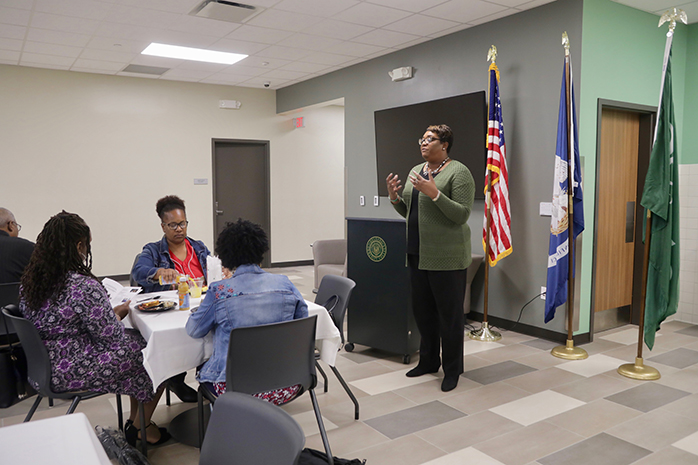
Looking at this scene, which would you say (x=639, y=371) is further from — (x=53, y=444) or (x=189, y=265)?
(x=53, y=444)

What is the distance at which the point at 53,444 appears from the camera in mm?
1332

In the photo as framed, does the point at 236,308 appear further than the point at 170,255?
No

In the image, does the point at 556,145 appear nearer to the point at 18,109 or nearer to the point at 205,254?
the point at 205,254

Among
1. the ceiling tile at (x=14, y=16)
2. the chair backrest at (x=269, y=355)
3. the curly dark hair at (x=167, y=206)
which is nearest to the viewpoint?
the chair backrest at (x=269, y=355)

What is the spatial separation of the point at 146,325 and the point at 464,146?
371 centimetres

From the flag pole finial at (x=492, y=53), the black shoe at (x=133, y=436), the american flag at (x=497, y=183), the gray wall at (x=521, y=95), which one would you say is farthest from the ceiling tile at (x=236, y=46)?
the black shoe at (x=133, y=436)

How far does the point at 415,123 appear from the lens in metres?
5.86

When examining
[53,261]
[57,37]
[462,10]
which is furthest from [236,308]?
[57,37]

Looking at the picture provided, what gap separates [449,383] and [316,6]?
329 cm

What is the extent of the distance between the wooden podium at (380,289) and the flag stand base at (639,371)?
59.1 inches

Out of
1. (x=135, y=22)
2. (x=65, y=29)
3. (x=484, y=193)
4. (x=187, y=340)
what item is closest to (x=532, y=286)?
(x=484, y=193)

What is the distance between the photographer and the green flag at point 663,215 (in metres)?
3.68

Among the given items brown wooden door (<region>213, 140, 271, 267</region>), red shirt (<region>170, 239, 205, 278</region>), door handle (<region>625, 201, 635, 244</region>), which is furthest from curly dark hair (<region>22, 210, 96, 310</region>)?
brown wooden door (<region>213, 140, 271, 267</region>)

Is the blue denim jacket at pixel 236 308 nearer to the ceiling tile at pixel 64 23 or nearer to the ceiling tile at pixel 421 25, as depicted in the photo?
the ceiling tile at pixel 421 25
